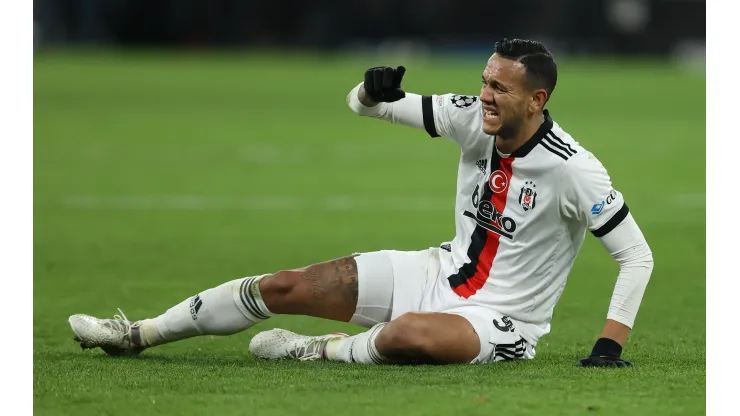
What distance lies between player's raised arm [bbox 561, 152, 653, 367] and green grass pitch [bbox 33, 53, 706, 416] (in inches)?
7.2

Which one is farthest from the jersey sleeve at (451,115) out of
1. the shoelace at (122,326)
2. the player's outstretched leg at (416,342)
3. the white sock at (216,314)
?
the shoelace at (122,326)

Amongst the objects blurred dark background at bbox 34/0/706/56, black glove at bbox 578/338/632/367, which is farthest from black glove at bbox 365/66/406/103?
blurred dark background at bbox 34/0/706/56

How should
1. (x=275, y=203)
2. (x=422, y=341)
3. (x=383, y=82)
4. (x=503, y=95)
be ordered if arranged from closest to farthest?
(x=422, y=341)
(x=503, y=95)
(x=383, y=82)
(x=275, y=203)

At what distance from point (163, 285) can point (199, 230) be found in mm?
2621

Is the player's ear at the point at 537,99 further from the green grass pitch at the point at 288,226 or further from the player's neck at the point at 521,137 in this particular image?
the green grass pitch at the point at 288,226

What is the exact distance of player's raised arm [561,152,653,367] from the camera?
531cm

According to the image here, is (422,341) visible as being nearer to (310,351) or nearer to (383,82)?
(310,351)

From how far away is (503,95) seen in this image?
539cm

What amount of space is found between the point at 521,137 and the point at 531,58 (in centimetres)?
34

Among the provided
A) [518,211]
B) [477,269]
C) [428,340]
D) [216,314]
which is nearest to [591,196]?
[518,211]

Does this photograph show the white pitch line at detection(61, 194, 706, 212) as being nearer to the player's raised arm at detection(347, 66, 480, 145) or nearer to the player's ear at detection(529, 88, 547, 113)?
the player's raised arm at detection(347, 66, 480, 145)

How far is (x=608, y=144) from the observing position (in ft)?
58.4

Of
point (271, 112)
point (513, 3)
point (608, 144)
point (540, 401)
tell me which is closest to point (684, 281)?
point (540, 401)

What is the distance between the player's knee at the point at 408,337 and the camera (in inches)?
208
